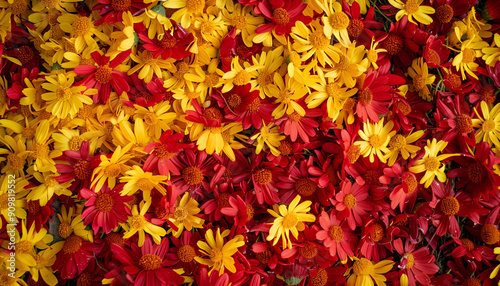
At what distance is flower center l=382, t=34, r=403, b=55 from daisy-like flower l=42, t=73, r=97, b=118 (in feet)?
2.24

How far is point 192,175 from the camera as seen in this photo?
0.80 meters

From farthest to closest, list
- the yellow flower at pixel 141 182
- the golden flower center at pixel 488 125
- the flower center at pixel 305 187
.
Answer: the golden flower center at pixel 488 125 < the flower center at pixel 305 187 < the yellow flower at pixel 141 182

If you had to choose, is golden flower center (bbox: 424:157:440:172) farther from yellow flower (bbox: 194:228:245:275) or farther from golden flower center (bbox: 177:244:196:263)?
golden flower center (bbox: 177:244:196:263)

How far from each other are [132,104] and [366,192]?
22.2 inches

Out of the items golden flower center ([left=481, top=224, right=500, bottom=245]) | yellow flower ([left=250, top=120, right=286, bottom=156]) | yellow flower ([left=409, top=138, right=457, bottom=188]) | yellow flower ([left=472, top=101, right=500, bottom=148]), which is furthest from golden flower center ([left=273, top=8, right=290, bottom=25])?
golden flower center ([left=481, top=224, right=500, bottom=245])

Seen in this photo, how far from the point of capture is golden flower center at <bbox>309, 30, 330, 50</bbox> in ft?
2.67

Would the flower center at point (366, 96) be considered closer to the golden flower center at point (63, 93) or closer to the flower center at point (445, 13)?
the flower center at point (445, 13)

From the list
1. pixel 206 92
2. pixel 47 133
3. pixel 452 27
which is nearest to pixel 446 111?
pixel 452 27

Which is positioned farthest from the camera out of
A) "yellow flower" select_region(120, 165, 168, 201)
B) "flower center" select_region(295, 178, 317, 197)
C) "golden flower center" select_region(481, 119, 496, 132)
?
"golden flower center" select_region(481, 119, 496, 132)

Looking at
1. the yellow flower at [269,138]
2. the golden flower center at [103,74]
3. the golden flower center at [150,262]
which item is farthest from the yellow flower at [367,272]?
the golden flower center at [103,74]

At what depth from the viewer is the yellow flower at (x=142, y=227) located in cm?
78

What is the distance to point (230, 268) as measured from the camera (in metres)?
0.77

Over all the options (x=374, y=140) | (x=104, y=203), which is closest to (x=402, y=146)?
(x=374, y=140)

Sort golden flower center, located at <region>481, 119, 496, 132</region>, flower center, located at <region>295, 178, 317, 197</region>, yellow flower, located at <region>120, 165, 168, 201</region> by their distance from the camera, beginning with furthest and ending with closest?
golden flower center, located at <region>481, 119, 496, 132</region> < flower center, located at <region>295, 178, 317, 197</region> < yellow flower, located at <region>120, 165, 168, 201</region>
